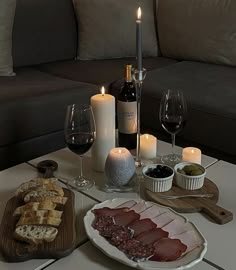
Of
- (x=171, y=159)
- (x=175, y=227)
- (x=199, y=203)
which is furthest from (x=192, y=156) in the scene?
(x=175, y=227)

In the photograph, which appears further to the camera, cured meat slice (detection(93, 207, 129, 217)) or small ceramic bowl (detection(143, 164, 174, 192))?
small ceramic bowl (detection(143, 164, 174, 192))

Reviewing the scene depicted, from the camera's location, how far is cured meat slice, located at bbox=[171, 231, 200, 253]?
2.96 feet

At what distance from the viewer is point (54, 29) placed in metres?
2.55

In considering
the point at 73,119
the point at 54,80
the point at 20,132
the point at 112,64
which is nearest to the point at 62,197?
the point at 73,119

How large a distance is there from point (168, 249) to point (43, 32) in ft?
6.22

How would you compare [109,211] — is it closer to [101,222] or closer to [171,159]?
[101,222]

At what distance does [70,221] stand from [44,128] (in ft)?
3.20

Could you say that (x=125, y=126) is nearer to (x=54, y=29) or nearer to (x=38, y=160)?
(x=38, y=160)

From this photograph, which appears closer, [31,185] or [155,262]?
[155,262]

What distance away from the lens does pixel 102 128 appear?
124cm

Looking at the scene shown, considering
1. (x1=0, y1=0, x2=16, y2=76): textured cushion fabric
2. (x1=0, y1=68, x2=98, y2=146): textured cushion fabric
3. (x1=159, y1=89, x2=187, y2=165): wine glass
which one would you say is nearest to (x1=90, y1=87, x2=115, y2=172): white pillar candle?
(x1=159, y1=89, x2=187, y2=165): wine glass

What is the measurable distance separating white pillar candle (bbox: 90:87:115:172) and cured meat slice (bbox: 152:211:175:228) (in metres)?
0.31

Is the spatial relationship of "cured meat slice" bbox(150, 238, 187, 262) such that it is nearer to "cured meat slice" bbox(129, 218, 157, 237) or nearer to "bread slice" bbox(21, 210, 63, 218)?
"cured meat slice" bbox(129, 218, 157, 237)

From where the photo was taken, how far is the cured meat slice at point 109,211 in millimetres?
1004
